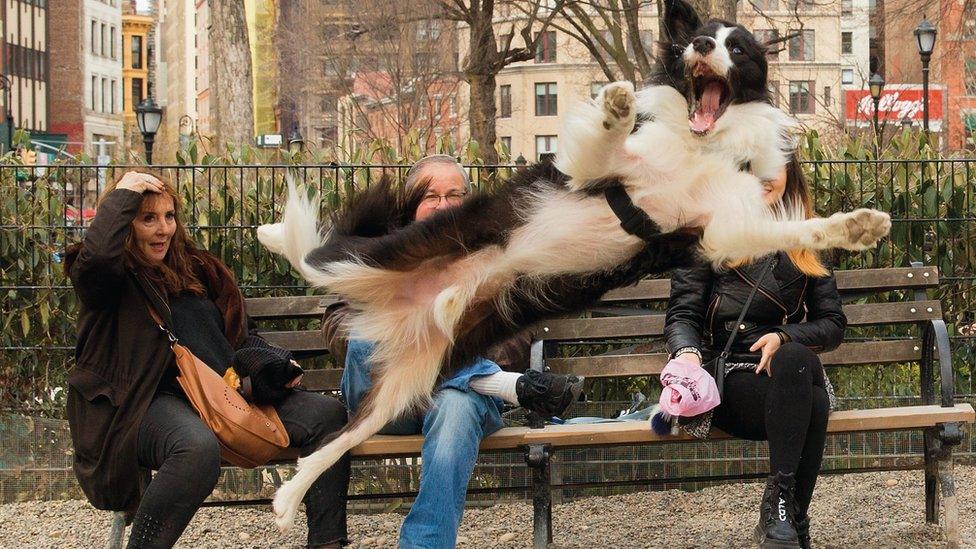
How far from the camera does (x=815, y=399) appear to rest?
15.1 ft

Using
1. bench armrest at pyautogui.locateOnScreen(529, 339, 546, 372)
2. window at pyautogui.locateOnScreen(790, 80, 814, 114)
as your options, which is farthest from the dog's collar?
window at pyautogui.locateOnScreen(790, 80, 814, 114)

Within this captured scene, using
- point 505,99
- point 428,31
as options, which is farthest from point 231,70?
point 505,99

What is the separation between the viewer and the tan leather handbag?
444cm

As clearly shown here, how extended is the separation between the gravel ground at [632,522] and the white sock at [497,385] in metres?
1.16

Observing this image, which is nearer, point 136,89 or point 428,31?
point 428,31

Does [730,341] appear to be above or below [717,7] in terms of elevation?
below

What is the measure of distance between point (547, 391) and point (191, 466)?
4.40 ft

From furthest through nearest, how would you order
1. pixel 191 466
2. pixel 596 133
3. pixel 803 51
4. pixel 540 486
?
pixel 803 51 → pixel 540 486 → pixel 191 466 → pixel 596 133

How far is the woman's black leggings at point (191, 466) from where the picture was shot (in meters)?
4.18

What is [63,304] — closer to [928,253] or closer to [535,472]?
[535,472]

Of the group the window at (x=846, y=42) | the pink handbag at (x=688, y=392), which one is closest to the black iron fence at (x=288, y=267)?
the pink handbag at (x=688, y=392)

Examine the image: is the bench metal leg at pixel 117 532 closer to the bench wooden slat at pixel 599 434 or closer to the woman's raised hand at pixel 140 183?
the bench wooden slat at pixel 599 434

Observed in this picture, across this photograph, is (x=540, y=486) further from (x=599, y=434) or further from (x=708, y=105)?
(x=708, y=105)

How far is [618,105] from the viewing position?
12.2ft
